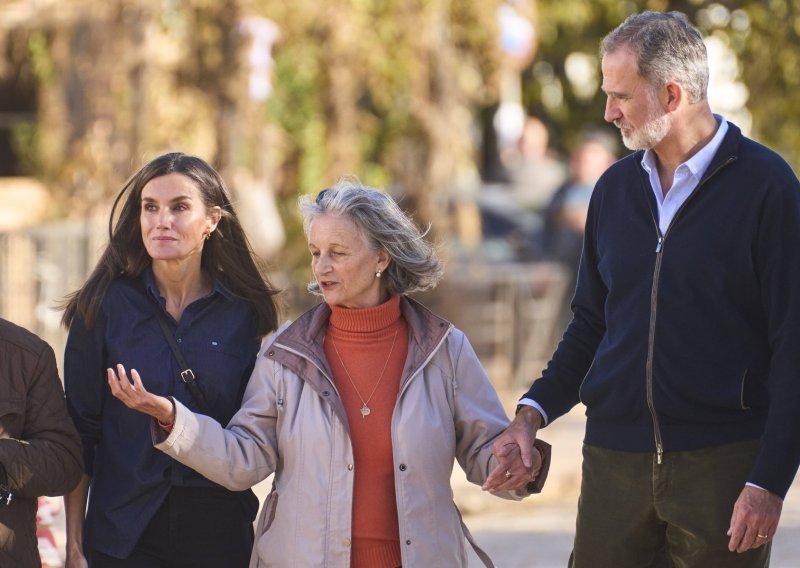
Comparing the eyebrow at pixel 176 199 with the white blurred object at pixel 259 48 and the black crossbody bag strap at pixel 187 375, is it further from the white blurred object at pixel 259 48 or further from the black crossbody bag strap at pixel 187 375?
the white blurred object at pixel 259 48

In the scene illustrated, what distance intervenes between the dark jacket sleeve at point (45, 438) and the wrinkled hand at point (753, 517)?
5.72 ft

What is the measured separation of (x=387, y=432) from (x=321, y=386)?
219 mm

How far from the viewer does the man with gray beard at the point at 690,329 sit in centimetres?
385

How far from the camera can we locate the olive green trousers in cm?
394

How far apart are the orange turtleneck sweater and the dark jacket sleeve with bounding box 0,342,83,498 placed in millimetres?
738

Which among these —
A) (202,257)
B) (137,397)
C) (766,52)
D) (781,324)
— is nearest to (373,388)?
(137,397)

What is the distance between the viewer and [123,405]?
4363mm

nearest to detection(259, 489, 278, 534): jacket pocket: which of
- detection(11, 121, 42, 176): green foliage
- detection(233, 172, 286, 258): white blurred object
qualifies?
detection(233, 172, 286, 258): white blurred object

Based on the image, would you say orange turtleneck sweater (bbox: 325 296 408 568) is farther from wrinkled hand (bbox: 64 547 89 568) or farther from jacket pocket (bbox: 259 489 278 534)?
wrinkled hand (bbox: 64 547 89 568)

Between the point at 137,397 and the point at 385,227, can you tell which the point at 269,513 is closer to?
the point at 137,397

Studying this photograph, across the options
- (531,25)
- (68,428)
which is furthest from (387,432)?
(531,25)

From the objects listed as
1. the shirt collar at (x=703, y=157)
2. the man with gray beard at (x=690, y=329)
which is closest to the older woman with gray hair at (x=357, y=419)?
the man with gray beard at (x=690, y=329)

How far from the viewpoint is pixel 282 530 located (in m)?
4.16

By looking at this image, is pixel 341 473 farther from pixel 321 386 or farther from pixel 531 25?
pixel 531 25
